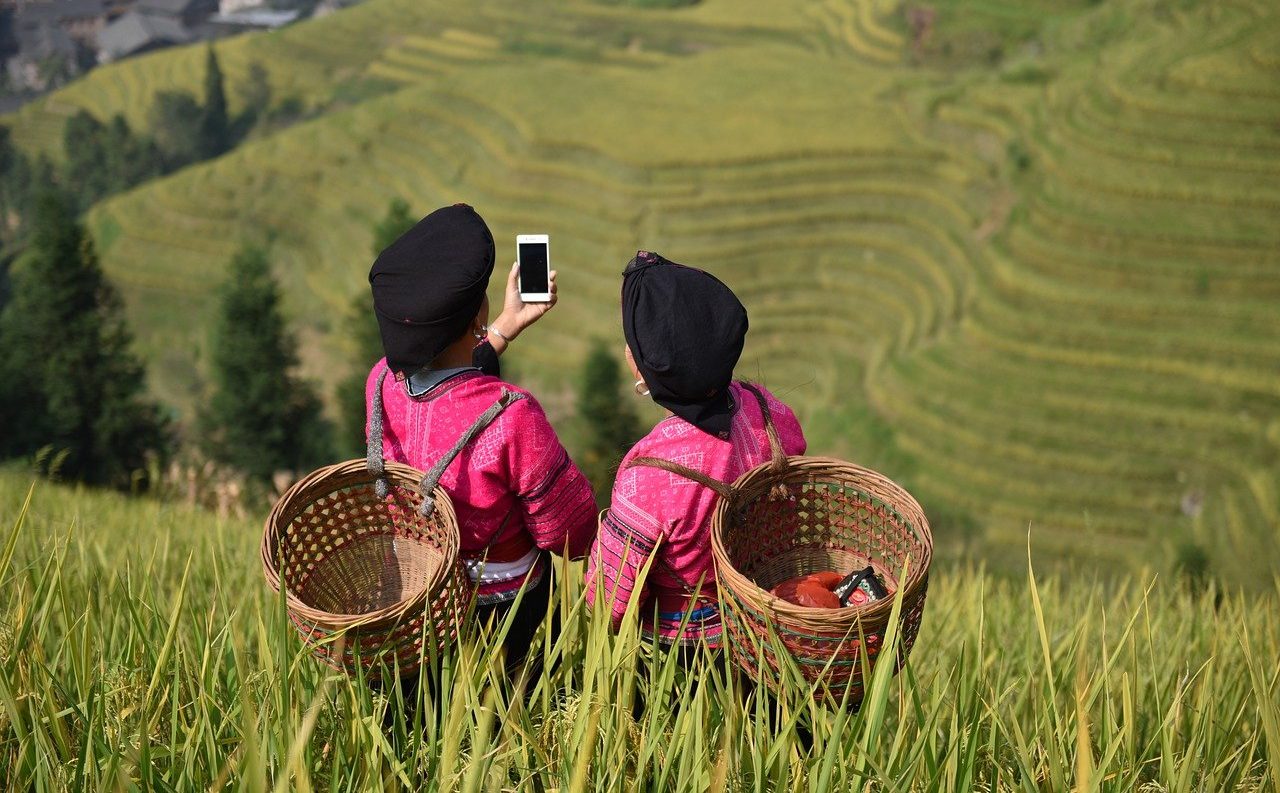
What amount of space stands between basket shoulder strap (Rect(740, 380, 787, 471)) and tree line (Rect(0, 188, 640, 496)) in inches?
697

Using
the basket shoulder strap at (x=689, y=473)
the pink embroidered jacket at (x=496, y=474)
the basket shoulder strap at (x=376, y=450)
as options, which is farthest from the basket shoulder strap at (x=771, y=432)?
the basket shoulder strap at (x=376, y=450)

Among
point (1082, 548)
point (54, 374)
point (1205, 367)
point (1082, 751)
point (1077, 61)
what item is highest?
point (1082, 751)

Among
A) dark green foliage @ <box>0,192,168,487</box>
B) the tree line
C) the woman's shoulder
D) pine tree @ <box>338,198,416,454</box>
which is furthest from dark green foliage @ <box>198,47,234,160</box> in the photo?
the woman's shoulder

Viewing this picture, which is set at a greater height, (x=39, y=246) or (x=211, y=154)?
(x=39, y=246)

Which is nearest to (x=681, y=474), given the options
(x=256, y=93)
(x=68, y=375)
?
(x=68, y=375)

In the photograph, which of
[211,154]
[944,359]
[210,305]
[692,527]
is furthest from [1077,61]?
[211,154]

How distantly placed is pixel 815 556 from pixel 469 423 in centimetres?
77

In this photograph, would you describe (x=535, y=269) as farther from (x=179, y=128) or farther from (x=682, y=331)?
(x=179, y=128)

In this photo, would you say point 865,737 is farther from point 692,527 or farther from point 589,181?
point 589,181

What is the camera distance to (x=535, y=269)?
219 centimetres

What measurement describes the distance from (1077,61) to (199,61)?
190 feet

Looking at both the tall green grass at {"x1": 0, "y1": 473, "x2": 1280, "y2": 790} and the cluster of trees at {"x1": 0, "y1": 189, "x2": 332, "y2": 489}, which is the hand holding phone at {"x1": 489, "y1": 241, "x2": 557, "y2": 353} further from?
the cluster of trees at {"x1": 0, "y1": 189, "x2": 332, "y2": 489}

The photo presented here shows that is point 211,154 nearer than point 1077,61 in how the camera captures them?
No

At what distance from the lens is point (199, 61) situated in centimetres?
6888
